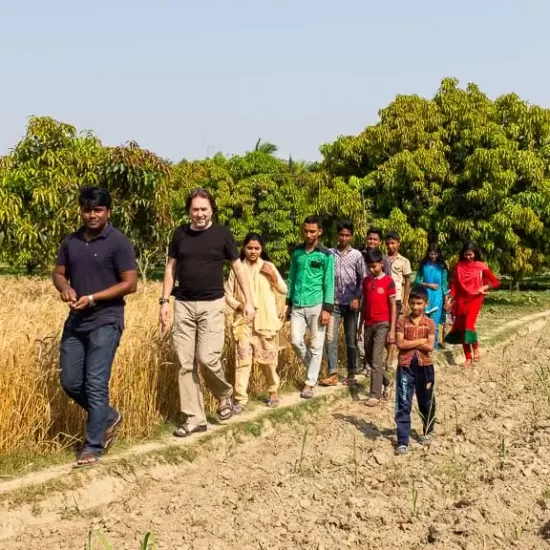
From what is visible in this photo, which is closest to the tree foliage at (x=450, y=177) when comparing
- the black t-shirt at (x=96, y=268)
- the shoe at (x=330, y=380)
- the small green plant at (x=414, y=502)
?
the shoe at (x=330, y=380)

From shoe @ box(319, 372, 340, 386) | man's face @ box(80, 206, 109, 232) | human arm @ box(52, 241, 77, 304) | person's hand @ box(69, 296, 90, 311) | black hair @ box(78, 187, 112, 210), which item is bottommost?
shoe @ box(319, 372, 340, 386)

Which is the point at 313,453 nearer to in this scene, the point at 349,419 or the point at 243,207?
the point at 349,419

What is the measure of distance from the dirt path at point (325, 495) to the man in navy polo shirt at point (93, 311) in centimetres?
46

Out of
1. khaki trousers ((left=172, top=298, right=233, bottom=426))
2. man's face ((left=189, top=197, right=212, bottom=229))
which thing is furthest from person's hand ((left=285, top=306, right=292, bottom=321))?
man's face ((left=189, top=197, right=212, bottom=229))

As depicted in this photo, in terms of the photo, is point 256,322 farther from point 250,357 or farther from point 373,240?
point 373,240

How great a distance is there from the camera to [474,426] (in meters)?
5.87

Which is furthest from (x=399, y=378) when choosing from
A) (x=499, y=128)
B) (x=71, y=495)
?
(x=499, y=128)

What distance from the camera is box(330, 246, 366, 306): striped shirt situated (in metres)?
6.93

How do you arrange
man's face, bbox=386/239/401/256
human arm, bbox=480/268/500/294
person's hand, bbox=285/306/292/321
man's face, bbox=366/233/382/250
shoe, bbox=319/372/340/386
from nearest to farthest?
person's hand, bbox=285/306/292/321, shoe, bbox=319/372/340/386, man's face, bbox=366/233/382/250, man's face, bbox=386/239/401/256, human arm, bbox=480/268/500/294

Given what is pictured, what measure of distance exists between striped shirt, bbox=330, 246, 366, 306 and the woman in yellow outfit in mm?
973

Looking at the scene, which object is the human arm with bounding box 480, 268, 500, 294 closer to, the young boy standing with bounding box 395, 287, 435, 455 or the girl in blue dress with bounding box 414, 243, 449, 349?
the girl in blue dress with bounding box 414, 243, 449, 349

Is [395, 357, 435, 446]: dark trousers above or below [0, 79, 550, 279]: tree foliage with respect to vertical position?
below

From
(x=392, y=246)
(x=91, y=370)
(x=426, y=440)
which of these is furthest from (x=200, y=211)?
(x=392, y=246)

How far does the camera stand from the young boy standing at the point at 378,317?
21.6 ft
